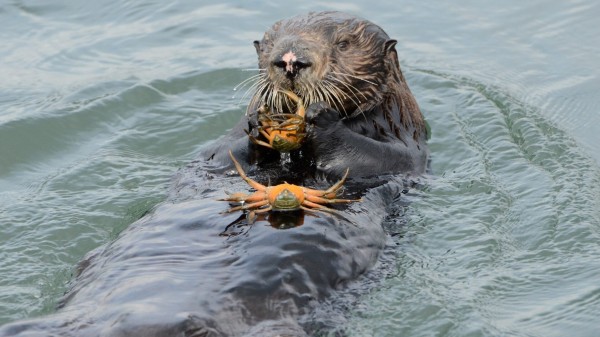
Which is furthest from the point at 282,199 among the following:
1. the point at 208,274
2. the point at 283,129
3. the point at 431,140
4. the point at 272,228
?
the point at 431,140

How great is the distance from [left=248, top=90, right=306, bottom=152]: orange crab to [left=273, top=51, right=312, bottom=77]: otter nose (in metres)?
0.14

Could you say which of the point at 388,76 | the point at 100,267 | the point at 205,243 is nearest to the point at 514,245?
the point at 388,76

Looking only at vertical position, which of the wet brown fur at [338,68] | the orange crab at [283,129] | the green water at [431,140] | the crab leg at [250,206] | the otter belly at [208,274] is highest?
the wet brown fur at [338,68]

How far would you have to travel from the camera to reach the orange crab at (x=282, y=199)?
16.1 feet

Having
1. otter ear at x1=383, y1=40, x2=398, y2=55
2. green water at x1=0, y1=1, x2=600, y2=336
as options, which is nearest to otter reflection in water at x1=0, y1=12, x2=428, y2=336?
otter ear at x1=383, y1=40, x2=398, y2=55

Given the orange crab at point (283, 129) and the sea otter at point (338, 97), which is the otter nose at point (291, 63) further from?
the orange crab at point (283, 129)

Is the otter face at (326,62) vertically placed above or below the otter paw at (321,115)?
above

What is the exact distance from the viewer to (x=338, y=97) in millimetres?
5859

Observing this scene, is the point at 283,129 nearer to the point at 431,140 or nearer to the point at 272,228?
the point at 272,228

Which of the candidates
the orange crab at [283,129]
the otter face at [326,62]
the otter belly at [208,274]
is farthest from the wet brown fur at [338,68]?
the otter belly at [208,274]

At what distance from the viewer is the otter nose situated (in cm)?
554

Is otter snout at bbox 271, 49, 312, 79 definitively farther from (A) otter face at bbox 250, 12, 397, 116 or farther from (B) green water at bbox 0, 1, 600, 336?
(B) green water at bbox 0, 1, 600, 336

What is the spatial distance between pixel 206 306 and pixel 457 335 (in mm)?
1199

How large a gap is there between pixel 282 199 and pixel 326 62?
1185 mm
